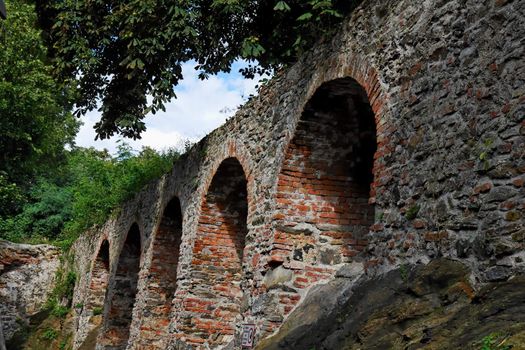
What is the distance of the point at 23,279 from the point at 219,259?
44.9 feet

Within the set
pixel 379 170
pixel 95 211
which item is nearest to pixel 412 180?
pixel 379 170

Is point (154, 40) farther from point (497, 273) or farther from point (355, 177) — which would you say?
point (497, 273)

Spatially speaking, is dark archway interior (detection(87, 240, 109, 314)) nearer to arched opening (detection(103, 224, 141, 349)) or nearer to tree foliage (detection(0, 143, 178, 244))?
tree foliage (detection(0, 143, 178, 244))

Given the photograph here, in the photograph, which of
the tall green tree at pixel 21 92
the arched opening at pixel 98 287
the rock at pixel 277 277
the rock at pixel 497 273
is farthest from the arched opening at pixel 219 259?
the arched opening at pixel 98 287

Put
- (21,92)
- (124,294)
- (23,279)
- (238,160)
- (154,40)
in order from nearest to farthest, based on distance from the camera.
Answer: (238,160), (154,40), (124,294), (21,92), (23,279)

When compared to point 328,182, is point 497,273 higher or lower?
lower

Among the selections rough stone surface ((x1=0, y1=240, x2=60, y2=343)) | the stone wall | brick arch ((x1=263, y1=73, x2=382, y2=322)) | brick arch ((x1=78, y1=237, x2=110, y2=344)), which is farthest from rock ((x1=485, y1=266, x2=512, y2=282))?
rough stone surface ((x1=0, y1=240, x2=60, y2=343))

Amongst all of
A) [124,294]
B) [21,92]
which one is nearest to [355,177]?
[124,294]

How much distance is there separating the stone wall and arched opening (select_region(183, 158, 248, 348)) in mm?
19

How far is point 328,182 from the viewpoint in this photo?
698 centimetres

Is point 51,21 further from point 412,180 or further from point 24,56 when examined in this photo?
point 412,180

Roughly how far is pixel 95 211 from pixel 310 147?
48.7 ft

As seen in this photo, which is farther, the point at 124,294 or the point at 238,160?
the point at 124,294

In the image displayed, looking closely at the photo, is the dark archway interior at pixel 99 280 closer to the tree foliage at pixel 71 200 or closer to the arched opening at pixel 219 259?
the tree foliage at pixel 71 200
